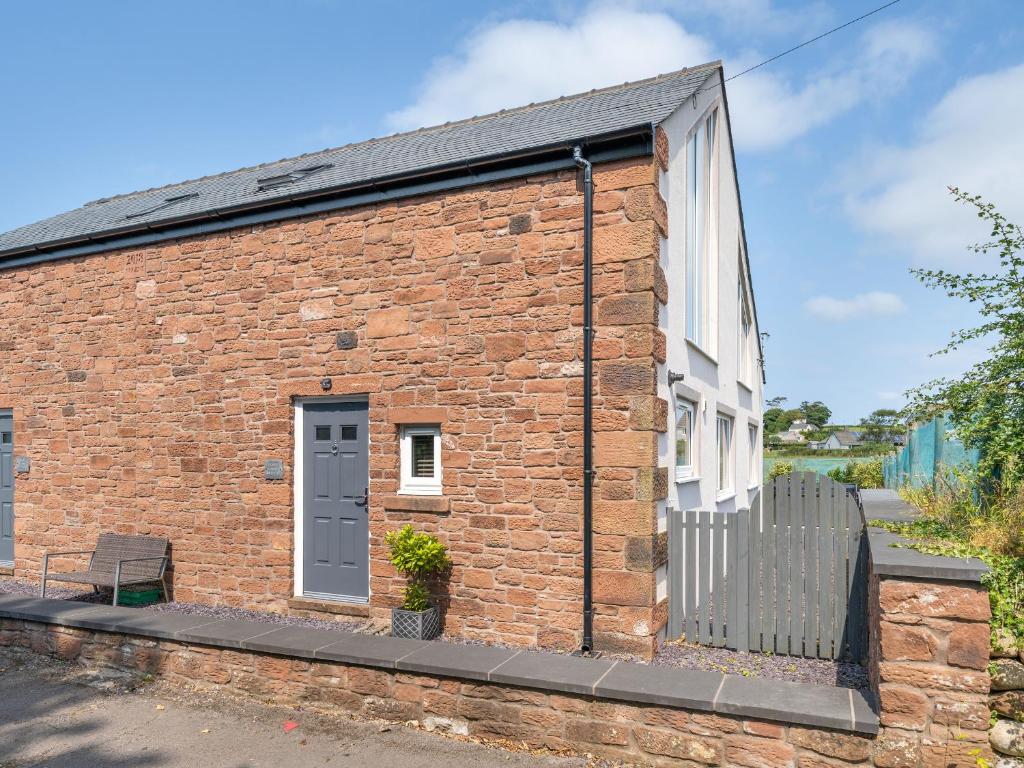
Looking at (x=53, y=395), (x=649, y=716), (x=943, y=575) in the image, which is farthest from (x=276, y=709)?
(x=53, y=395)

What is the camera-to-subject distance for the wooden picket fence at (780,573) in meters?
6.32

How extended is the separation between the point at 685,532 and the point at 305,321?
4598 mm

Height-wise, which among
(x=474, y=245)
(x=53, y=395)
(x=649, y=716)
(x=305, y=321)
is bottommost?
(x=649, y=716)

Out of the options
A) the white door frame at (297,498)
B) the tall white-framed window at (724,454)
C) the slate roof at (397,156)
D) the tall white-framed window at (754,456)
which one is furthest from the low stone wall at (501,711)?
the tall white-framed window at (754,456)

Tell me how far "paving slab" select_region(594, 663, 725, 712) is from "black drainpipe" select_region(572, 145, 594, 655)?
979 millimetres

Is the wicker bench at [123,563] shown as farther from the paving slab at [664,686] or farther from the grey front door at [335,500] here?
the paving slab at [664,686]

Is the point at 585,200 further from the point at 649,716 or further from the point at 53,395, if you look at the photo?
the point at 53,395

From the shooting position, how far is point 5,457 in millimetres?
10781

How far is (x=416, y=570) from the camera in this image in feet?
23.5

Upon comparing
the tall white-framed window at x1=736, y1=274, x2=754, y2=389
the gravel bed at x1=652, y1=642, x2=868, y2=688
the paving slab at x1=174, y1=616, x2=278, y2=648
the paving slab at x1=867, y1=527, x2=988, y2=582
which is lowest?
the gravel bed at x1=652, y1=642, x2=868, y2=688

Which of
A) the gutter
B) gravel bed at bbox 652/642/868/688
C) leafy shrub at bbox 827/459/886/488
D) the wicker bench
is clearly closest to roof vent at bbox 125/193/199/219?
the gutter

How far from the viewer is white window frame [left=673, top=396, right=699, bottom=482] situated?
816cm

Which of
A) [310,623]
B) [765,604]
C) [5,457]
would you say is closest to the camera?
[765,604]

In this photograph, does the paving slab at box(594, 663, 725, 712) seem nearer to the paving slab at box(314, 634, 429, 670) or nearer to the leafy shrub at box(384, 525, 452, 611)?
the paving slab at box(314, 634, 429, 670)
